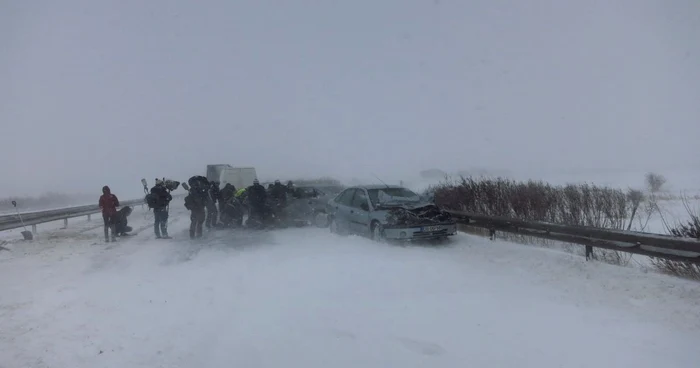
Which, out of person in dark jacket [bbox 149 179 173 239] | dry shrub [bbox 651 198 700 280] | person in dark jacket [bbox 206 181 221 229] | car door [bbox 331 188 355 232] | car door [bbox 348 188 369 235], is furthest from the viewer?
person in dark jacket [bbox 206 181 221 229]

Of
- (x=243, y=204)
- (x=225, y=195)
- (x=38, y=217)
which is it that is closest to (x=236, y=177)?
(x=225, y=195)

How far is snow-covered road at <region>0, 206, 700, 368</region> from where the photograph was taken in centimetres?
477

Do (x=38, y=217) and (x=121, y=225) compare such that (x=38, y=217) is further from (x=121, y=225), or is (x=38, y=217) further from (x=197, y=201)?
(x=197, y=201)

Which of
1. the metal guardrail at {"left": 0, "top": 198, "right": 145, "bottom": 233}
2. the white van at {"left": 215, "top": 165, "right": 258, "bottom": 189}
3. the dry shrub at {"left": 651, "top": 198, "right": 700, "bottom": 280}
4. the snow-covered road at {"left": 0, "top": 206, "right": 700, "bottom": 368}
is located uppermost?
the white van at {"left": 215, "top": 165, "right": 258, "bottom": 189}

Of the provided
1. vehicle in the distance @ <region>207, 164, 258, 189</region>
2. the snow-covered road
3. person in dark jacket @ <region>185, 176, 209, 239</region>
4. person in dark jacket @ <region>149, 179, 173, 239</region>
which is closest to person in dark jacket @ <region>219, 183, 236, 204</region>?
person in dark jacket @ <region>185, 176, 209, 239</region>

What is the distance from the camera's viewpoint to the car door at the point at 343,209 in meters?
13.4

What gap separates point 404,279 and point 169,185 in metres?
10.1

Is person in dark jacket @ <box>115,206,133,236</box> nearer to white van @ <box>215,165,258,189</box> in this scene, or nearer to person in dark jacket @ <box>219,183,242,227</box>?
person in dark jacket @ <box>219,183,242,227</box>

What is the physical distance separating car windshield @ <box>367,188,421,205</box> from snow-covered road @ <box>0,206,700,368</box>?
90.3 inches

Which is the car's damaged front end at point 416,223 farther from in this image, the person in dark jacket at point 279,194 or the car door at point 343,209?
the person in dark jacket at point 279,194

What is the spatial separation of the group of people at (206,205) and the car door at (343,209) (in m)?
3.15

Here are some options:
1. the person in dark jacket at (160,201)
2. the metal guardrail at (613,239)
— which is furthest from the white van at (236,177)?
the metal guardrail at (613,239)

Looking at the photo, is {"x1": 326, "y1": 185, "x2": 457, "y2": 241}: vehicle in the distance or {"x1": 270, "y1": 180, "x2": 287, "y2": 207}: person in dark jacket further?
{"x1": 270, "y1": 180, "x2": 287, "y2": 207}: person in dark jacket

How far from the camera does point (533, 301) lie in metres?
6.55
